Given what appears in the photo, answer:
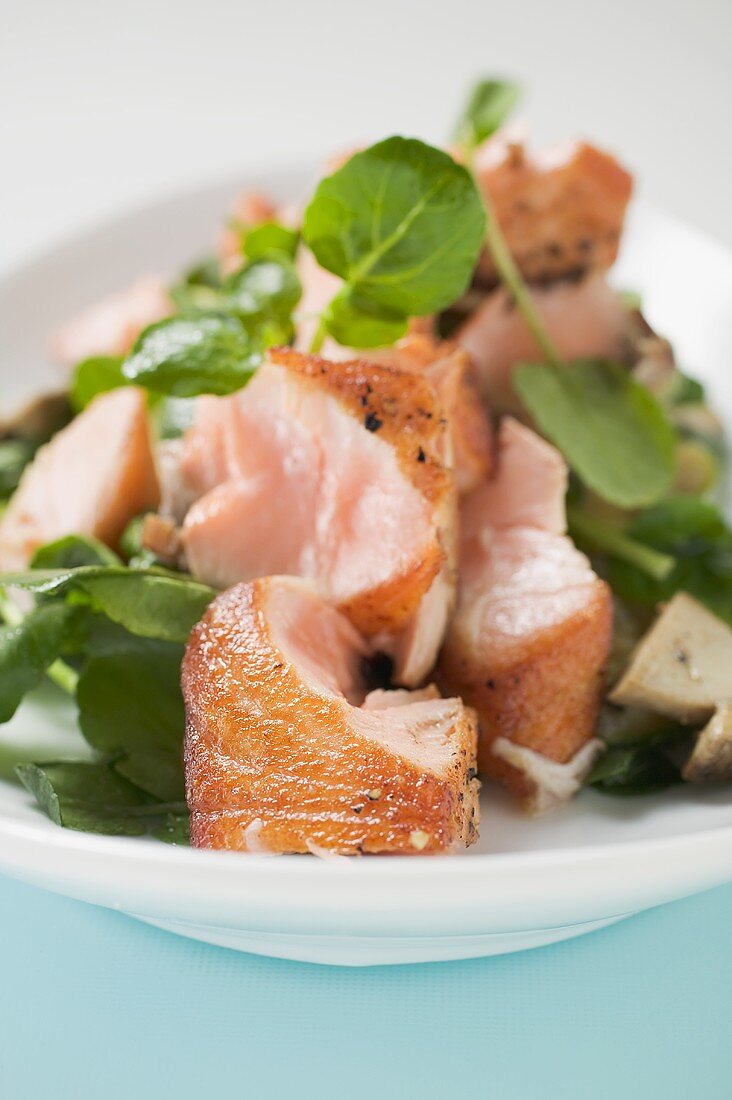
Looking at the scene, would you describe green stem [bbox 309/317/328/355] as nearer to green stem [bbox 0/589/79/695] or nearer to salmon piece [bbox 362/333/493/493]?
salmon piece [bbox 362/333/493/493]

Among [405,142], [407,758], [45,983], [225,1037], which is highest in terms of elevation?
[405,142]

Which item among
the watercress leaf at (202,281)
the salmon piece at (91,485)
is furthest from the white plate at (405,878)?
the watercress leaf at (202,281)

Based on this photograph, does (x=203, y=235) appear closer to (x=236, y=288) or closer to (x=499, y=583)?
(x=236, y=288)

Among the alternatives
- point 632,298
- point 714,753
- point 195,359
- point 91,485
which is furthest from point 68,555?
point 632,298

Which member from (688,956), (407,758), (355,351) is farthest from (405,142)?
(688,956)

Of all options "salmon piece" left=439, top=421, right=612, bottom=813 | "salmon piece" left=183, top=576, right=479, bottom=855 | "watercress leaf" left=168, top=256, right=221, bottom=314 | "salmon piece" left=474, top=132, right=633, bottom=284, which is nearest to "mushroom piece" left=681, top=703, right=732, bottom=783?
"salmon piece" left=439, top=421, right=612, bottom=813

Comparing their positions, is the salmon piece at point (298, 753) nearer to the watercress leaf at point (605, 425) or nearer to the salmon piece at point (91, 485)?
the salmon piece at point (91, 485)
